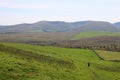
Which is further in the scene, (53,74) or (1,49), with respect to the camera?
(1,49)

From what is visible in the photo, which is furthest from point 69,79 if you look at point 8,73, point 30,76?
point 8,73

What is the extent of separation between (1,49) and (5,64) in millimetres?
A: 15401

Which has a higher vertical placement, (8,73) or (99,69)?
(8,73)

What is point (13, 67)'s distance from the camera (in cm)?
4366

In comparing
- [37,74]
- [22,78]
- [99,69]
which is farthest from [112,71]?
[22,78]

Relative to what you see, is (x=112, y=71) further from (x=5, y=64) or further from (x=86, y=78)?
(x=5, y=64)

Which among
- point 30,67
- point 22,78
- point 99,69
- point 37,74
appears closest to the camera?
point 22,78

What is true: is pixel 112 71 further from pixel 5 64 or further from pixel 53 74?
pixel 5 64

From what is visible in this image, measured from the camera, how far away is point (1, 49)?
194 feet

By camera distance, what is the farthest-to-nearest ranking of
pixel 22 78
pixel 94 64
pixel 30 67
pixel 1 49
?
pixel 94 64
pixel 1 49
pixel 30 67
pixel 22 78

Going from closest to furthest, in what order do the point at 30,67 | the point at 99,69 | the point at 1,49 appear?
1. the point at 30,67
2. the point at 1,49
3. the point at 99,69

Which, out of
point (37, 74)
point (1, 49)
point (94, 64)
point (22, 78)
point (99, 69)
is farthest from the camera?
point (94, 64)

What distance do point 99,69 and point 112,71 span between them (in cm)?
333

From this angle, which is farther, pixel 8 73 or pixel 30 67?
pixel 30 67
